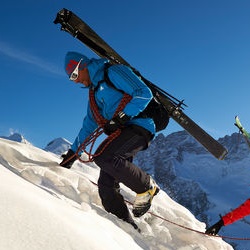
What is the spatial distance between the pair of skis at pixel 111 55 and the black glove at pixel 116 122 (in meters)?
1.33

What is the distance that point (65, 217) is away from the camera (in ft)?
10.8

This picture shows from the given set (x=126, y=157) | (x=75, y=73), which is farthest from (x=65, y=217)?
(x=75, y=73)

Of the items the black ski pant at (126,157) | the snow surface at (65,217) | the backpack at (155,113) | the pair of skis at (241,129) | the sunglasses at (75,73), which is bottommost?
the snow surface at (65,217)

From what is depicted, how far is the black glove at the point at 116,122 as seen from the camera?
483cm

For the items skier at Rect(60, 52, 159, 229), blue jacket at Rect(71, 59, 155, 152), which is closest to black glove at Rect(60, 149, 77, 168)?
skier at Rect(60, 52, 159, 229)

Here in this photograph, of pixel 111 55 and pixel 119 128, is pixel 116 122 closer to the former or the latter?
pixel 119 128

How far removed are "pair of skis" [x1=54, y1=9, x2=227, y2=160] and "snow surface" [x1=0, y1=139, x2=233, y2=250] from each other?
130 cm

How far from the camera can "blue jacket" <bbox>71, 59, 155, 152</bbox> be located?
15.5ft

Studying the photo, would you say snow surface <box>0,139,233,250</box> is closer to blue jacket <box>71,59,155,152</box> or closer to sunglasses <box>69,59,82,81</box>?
blue jacket <box>71,59,155,152</box>

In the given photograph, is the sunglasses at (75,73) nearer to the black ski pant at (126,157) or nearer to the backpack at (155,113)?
the backpack at (155,113)

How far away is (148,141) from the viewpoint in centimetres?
506

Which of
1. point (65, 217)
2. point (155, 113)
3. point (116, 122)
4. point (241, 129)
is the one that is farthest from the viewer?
point (241, 129)

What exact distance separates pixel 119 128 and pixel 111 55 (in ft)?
6.01

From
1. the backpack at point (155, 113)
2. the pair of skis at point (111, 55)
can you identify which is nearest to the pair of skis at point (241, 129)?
the pair of skis at point (111, 55)
